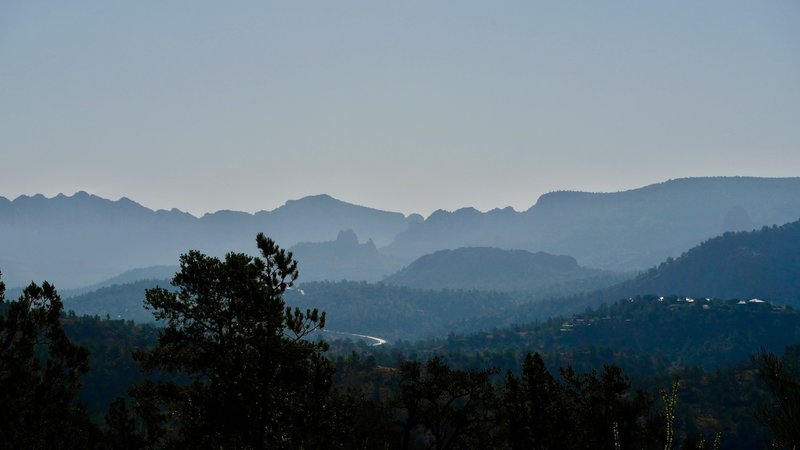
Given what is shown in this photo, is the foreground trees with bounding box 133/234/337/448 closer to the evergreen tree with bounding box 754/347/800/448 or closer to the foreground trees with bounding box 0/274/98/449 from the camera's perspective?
the foreground trees with bounding box 0/274/98/449

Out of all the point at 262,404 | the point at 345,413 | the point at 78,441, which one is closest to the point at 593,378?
the point at 345,413

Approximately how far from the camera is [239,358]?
28.3 meters

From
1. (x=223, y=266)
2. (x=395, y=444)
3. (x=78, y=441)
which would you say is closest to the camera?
(x=223, y=266)

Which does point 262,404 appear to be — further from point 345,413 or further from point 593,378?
Result: point 593,378

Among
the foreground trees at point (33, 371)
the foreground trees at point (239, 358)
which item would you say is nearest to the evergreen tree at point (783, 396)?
the foreground trees at point (239, 358)

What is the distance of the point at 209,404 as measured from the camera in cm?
2859

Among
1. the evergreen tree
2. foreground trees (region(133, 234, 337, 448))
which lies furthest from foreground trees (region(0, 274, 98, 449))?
the evergreen tree

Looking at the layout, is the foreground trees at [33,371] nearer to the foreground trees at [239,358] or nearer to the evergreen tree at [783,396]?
the foreground trees at [239,358]

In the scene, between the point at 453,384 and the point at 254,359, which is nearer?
the point at 254,359

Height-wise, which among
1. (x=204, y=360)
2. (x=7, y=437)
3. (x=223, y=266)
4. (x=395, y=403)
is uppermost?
(x=223, y=266)

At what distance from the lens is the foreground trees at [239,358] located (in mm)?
28375

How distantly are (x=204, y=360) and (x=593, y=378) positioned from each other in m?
37.2

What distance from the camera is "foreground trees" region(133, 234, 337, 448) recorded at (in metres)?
28.4

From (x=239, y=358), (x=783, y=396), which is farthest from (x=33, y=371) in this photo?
(x=783, y=396)
